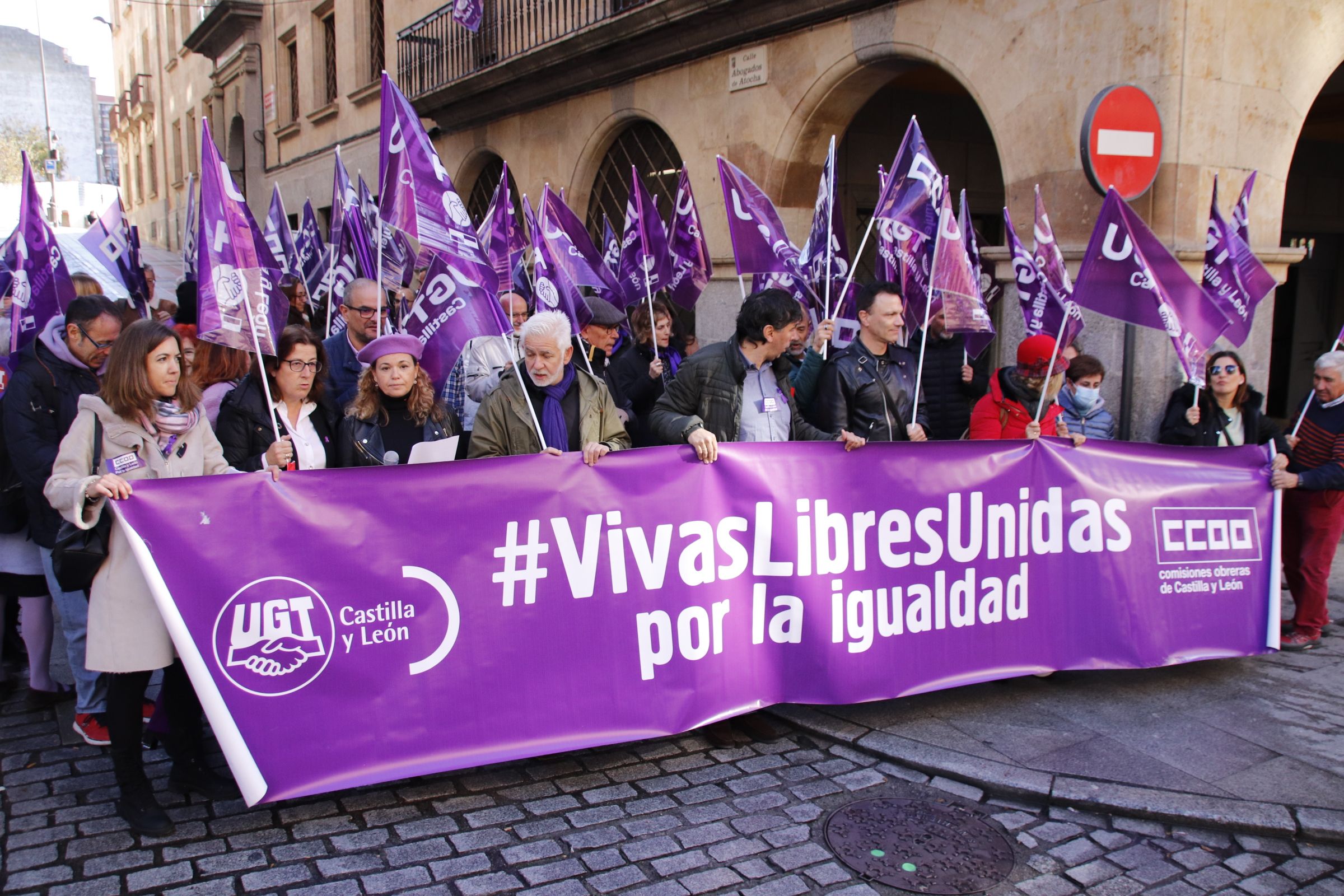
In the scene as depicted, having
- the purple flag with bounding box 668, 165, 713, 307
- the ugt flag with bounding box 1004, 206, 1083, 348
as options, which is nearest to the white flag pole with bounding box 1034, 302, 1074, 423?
the ugt flag with bounding box 1004, 206, 1083, 348

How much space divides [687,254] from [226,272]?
4050 millimetres

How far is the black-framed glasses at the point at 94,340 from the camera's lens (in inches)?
175

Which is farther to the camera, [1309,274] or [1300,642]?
[1309,274]

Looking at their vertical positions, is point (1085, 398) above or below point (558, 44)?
below

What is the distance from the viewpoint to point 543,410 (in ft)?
14.8

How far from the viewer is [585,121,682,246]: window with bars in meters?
12.6

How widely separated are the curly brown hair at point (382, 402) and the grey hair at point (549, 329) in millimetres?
505

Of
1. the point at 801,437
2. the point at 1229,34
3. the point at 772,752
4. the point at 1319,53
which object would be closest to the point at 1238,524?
the point at 801,437

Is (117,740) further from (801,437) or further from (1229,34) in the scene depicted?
(1229,34)

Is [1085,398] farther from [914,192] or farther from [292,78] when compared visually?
[292,78]

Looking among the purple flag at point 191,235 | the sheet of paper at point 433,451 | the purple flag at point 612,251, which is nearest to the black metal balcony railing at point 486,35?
the purple flag at point 612,251

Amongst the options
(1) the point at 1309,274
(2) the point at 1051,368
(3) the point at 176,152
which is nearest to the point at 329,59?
(3) the point at 176,152

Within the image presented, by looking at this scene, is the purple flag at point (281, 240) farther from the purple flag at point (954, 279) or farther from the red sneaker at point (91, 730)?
the purple flag at point (954, 279)

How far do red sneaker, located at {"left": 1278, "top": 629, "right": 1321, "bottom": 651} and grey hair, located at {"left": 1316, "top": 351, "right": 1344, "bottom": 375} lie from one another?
1460 mm
